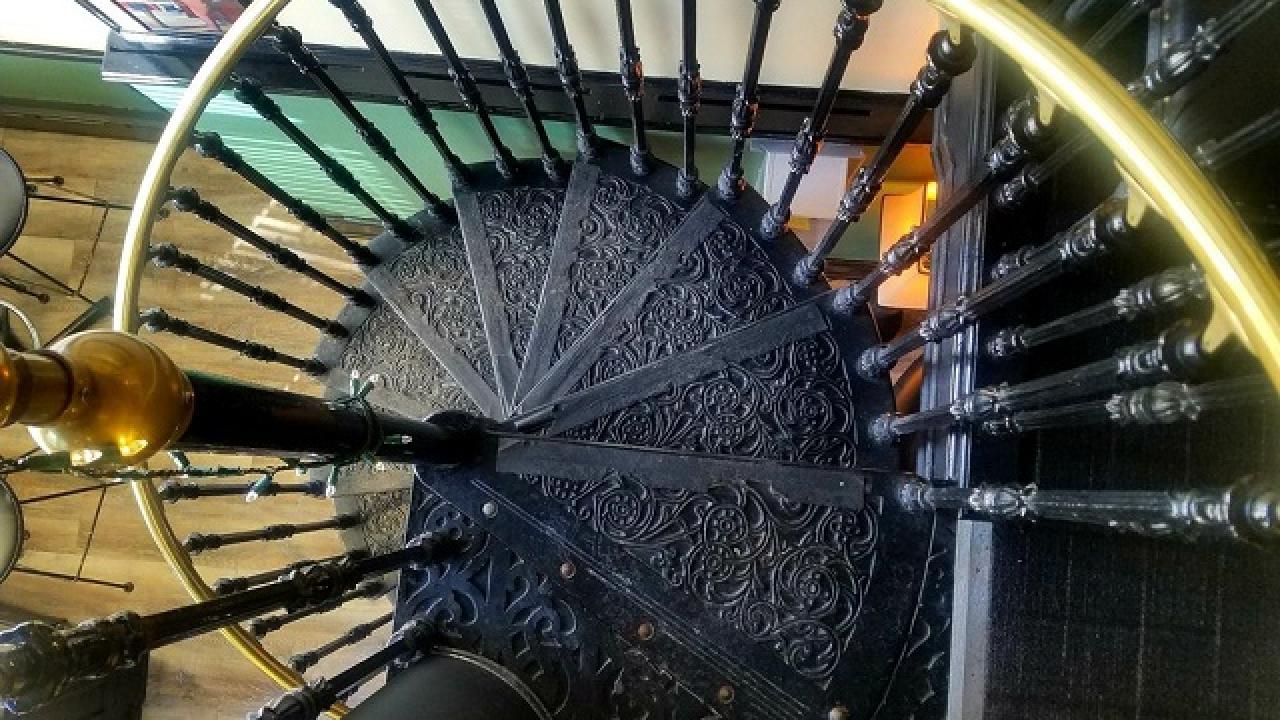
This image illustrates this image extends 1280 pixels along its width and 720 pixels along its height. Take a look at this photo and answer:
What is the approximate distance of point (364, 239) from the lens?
11.2ft

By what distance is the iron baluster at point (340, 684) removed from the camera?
1.12 meters

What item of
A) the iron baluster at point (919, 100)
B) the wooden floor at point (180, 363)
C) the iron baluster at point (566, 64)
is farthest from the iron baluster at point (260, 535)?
the iron baluster at point (919, 100)

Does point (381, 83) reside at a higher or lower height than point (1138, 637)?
higher

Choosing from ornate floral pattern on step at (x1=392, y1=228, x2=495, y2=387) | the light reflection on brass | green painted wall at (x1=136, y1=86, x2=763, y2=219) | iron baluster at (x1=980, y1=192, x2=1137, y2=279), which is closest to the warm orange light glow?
green painted wall at (x1=136, y1=86, x2=763, y2=219)

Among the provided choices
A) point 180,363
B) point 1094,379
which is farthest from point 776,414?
point 180,363

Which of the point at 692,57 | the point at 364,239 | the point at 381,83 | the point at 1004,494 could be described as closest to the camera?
the point at 1004,494

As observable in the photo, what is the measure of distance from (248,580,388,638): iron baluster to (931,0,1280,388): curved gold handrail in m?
1.11

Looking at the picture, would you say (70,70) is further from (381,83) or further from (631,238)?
(631,238)

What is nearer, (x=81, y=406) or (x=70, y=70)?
(x=81, y=406)

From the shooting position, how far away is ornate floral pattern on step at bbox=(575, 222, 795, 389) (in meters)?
1.82

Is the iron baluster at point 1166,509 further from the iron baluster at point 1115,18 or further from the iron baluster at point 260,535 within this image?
the iron baluster at point 260,535

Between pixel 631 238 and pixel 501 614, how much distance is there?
0.83 meters

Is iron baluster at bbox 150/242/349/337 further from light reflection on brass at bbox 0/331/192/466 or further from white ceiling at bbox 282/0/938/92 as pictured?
light reflection on brass at bbox 0/331/192/466

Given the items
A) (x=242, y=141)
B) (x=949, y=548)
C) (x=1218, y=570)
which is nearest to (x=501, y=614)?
(x=949, y=548)
